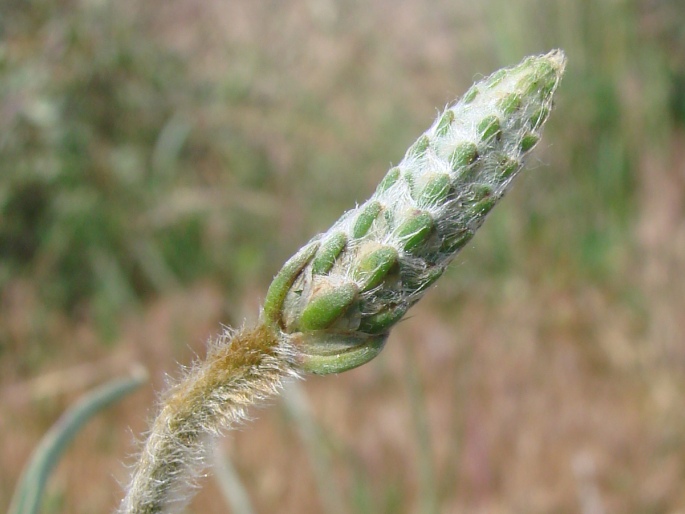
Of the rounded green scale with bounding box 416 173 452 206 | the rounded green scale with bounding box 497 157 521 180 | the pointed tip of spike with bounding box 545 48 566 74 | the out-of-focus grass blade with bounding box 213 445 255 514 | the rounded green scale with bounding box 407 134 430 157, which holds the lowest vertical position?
Result: the rounded green scale with bounding box 497 157 521 180

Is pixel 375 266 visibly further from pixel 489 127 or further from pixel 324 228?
pixel 324 228

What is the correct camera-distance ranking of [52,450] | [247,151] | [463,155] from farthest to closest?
[247,151] → [52,450] → [463,155]

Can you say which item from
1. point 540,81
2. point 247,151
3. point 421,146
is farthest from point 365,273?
point 247,151

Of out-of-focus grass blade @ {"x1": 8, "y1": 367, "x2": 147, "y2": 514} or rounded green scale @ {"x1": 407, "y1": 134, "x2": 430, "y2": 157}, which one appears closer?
rounded green scale @ {"x1": 407, "y1": 134, "x2": 430, "y2": 157}

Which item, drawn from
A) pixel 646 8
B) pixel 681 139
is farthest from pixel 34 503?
pixel 646 8

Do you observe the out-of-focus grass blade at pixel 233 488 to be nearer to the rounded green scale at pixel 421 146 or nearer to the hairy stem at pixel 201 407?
the hairy stem at pixel 201 407

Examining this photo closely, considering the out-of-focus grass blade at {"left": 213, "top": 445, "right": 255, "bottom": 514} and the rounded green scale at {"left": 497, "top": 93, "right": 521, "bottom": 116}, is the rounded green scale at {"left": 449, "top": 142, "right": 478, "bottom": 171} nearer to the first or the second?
the rounded green scale at {"left": 497, "top": 93, "right": 521, "bottom": 116}

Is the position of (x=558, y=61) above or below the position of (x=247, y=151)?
below

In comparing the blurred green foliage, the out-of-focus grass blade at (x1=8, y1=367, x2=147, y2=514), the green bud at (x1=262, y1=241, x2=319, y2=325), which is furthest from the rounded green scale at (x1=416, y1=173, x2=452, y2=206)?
the blurred green foliage
